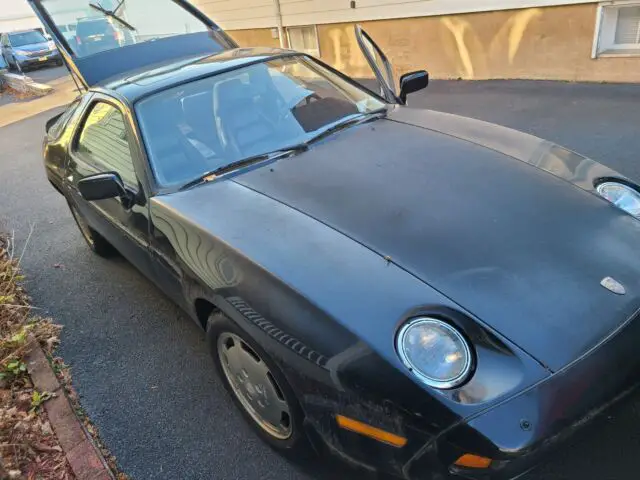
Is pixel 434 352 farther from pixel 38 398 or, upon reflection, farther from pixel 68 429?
pixel 38 398

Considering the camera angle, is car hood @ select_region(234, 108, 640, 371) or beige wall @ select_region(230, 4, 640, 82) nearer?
car hood @ select_region(234, 108, 640, 371)

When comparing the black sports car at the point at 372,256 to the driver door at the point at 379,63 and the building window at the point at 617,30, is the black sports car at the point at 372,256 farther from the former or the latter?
the building window at the point at 617,30

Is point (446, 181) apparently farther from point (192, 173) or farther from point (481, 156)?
point (192, 173)

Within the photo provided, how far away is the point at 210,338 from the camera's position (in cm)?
222

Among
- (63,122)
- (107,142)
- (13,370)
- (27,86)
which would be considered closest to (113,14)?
(63,122)

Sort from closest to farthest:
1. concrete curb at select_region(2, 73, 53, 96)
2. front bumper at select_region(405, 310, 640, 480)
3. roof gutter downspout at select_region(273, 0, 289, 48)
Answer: front bumper at select_region(405, 310, 640, 480)
roof gutter downspout at select_region(273, 0, 289, 48)
concrete curb at select_region(2, 73, 53, 96)

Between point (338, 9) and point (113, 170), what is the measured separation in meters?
7.07

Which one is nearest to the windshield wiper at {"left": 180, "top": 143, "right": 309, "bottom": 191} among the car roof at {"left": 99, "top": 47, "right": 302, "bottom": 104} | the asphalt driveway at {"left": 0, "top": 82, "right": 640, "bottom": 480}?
the car roof at {"left": 99, "top": 47, "right": 302, "bottom": 104}

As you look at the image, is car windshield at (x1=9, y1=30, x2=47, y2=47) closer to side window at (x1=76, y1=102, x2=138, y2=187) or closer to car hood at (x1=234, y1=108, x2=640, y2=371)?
side window at (x1=76, y1=102, x2=138, y2=187)

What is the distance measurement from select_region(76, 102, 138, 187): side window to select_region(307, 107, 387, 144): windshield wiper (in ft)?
3.33

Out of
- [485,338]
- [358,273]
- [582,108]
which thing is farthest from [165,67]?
[582,108]

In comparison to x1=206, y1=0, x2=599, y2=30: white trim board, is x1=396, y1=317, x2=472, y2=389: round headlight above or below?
below

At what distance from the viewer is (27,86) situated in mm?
13805

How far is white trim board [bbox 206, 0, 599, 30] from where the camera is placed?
6859 millimetres
